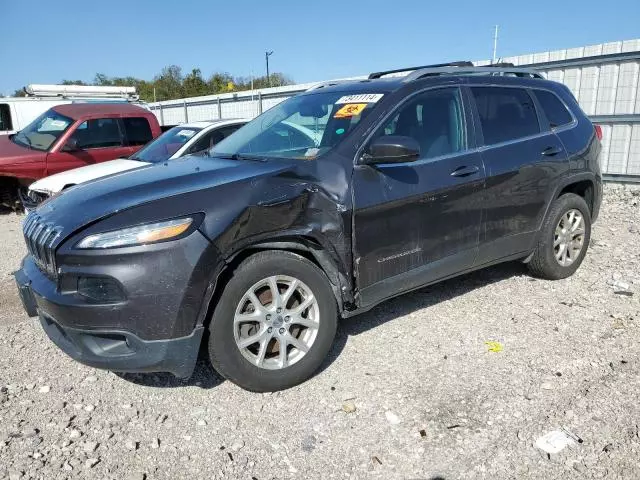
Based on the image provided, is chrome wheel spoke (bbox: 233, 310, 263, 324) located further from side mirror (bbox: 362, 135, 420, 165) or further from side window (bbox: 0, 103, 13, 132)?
side window (bbox: 0, 103, 13, 132)

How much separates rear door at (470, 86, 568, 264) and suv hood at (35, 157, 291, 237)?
172 cm

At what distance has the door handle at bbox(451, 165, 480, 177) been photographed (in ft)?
12.5

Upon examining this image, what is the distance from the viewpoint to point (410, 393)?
3.14m

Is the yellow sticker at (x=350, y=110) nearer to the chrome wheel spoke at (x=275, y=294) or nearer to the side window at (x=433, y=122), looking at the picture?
the side window at (x=433, y=122)

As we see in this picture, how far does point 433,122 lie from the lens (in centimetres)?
386

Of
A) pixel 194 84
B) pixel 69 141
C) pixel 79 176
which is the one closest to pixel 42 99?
pixel 69 141

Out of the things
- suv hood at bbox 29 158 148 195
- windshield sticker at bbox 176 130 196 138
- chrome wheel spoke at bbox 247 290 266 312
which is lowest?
chrome wheel spoke at bbox 247 290 266 312

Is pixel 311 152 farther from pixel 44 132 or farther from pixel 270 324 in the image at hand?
pixel 44 132

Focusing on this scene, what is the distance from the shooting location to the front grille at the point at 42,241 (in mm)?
2820

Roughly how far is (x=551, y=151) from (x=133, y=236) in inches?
141

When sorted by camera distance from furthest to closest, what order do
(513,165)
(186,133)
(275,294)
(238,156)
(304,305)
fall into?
(186,133), (513,165), (238,156), (304,305), (275,294)

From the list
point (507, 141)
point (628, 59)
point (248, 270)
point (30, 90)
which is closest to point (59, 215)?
point (248, 270)

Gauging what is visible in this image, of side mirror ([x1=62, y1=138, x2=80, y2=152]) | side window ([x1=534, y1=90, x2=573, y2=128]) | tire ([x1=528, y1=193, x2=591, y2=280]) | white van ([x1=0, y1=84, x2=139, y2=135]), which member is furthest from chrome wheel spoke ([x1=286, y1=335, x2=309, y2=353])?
white van ([x1=0, y1=84, x2=139, y2=135])

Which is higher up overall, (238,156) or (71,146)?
(238,156)
